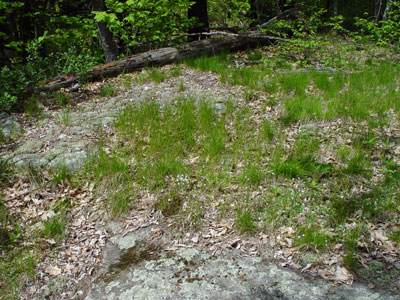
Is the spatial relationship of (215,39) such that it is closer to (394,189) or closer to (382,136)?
(382,136)

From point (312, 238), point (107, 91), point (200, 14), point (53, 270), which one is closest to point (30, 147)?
point (107, 91)

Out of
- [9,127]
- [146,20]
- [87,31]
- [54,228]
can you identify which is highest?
[146,20]

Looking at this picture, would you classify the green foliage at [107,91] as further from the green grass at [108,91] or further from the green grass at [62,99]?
the green grass at [62,99]

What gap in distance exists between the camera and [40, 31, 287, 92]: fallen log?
7.50 metres

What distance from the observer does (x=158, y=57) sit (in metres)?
8.61

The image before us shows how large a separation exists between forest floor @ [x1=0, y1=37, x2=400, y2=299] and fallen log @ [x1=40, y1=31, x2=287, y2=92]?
83cm

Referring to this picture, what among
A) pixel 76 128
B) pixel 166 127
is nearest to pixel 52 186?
pixel 76 128

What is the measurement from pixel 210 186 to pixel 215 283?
1.53 m

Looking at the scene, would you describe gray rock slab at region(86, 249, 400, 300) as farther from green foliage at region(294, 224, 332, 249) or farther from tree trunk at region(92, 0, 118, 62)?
tree trunk at region(92, 0, 118, 62)

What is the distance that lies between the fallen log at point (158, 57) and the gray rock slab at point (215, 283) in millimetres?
5593

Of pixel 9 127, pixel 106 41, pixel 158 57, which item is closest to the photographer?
pixel 9 127

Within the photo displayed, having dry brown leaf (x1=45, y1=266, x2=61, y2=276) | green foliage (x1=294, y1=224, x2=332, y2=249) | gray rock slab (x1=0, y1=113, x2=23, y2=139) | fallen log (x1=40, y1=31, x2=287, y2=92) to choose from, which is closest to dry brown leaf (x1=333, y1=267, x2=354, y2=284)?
green foliage (x1=294, y1=224, x2=332, y2=249)

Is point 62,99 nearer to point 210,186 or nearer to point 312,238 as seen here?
point 210,186

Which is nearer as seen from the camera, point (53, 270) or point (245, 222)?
point (53, 270)
